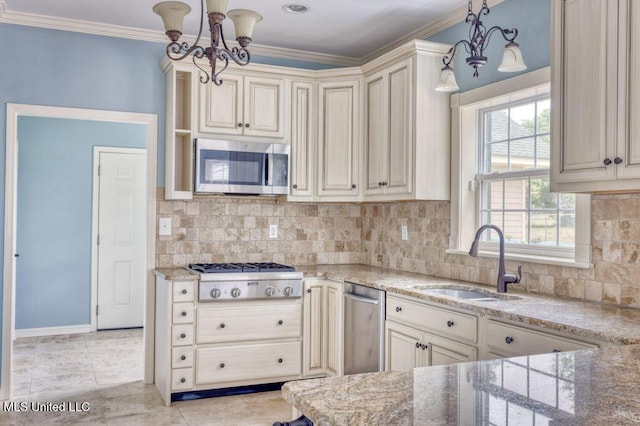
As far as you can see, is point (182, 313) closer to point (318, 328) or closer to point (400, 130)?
point (318, 328)

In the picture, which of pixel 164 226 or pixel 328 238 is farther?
pixel 328 238

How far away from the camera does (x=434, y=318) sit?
3.02 metres

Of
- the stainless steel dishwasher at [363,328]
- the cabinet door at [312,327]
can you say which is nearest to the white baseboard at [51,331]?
the cabinet door at [312,327]

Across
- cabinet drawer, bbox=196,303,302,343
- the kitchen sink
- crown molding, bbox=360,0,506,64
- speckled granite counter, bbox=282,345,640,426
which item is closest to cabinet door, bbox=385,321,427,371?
the kitchen sink

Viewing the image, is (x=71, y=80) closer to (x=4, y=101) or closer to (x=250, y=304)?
(x=4, y=101)

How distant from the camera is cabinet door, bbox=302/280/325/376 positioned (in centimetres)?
413

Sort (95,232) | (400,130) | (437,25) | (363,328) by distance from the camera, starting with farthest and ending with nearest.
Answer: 1. (95,232)
2. (437,25)
3. (400,130)
4. (363,328)

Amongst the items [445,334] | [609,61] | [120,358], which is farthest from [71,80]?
[609,61]

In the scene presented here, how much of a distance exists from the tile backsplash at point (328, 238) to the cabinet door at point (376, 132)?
348 millimetres

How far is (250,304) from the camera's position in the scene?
3953mm

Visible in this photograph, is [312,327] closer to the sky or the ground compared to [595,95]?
closer to the ground

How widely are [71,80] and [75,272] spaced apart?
256cm

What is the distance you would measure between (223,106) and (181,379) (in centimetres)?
194

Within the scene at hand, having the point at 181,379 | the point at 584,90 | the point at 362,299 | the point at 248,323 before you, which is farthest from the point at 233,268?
the point at 584,90
